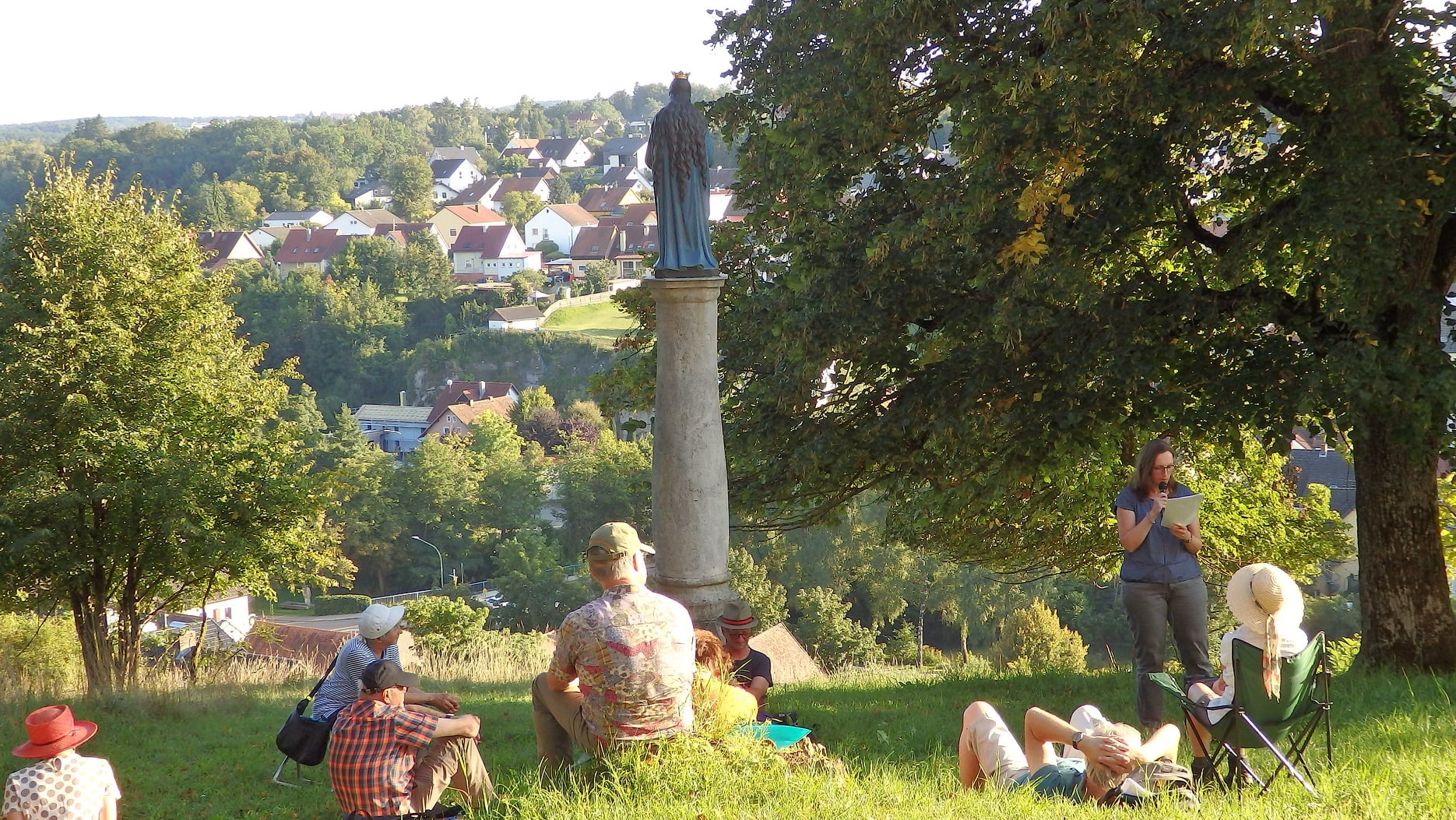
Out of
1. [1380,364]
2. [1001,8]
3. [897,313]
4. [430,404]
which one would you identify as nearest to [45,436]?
[897,313]

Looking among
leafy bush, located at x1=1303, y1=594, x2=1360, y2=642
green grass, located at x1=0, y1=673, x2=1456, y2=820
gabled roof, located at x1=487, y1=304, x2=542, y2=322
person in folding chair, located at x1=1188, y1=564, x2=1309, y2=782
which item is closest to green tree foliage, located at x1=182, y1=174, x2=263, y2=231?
gabled roof, located at x1=487, y1=304, x2=542, y2=322

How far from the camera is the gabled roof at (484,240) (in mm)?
122812

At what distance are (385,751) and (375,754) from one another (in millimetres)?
34

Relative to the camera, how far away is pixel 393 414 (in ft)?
298

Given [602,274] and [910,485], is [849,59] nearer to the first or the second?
[910,485]

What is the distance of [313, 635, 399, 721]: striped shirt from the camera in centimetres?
585

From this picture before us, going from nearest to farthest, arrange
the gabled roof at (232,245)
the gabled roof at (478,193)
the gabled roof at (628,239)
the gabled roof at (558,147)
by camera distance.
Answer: the gabled roof at (628,239) → the gabled roof at (232,245) → the gabled roof at (478,193) → the gabled roof at (558,147)

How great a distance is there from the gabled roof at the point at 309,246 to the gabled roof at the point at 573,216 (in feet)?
80.6

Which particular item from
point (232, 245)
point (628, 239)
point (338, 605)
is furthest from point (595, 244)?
point (338, 605)

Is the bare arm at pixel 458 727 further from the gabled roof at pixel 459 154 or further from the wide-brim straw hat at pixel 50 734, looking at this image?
the gabled roof at pixel 459 154

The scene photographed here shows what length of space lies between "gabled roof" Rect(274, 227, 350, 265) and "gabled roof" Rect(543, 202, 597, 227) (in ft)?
80.6

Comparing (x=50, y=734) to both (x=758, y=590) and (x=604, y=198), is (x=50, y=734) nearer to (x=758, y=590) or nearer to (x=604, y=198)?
(x=758, y=590)

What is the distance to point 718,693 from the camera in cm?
466

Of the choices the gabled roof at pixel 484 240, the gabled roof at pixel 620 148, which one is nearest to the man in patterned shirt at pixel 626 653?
the gabled roof at pixel 484 240
